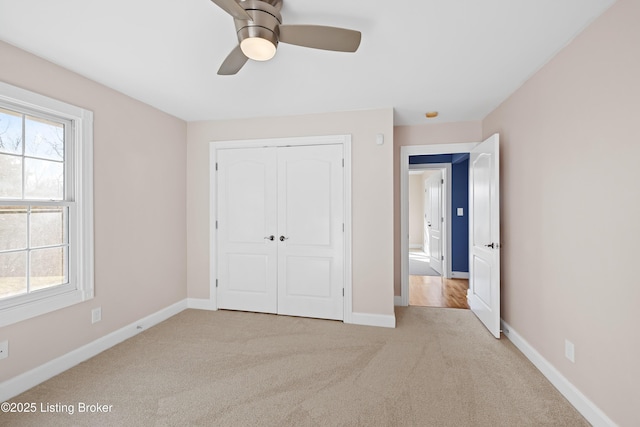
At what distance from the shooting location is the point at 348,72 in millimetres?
2449

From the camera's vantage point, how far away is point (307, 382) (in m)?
2.21

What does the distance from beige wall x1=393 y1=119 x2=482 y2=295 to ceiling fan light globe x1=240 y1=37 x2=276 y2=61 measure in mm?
2693

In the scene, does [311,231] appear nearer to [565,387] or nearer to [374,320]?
[374,320]

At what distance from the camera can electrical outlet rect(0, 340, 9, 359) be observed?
1994 millimetres

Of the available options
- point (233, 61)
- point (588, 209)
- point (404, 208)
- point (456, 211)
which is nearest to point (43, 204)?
point (233, 61)

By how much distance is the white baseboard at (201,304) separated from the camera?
3770mm

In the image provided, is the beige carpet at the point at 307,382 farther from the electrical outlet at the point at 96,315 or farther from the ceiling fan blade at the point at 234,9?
the ceiling fan blade at the point at 234,9

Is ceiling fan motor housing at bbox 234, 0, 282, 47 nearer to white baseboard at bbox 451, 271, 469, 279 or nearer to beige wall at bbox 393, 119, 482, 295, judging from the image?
beige wall at bbox 393, 119, 482, 295

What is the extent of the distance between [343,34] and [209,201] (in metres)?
2.79

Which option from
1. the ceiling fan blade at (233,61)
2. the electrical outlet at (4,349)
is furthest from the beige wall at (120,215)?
the ceiling fan blade at (233,61)

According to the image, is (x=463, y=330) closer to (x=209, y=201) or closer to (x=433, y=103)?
(x=433, y=103)

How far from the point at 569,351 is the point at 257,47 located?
2.75 m

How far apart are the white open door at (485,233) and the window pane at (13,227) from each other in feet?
12.8

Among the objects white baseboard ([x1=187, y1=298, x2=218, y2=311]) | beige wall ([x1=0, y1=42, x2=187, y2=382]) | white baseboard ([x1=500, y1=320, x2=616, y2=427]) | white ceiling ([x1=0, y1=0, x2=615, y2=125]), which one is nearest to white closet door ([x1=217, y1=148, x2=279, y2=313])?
white baseboard ([x1=187, y1=298, x2=218, y2=311])
